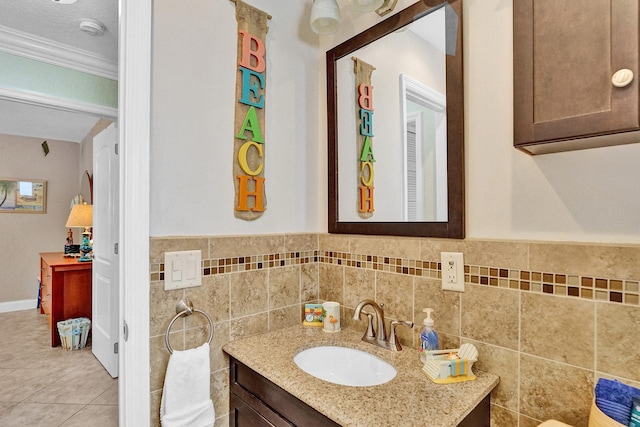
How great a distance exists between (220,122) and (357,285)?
0.88 m

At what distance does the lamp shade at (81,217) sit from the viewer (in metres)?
3.52

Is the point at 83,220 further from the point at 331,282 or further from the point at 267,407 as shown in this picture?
the point at 267,407

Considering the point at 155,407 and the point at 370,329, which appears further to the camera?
the point at 370,329

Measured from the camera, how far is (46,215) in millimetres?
4961

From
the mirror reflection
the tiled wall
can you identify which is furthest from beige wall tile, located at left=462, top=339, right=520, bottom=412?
the mirror reflection

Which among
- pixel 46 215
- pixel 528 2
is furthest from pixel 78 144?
pixel 528 2

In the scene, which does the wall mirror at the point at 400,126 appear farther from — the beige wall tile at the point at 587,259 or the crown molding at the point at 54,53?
the crown molding at the point at 54,53

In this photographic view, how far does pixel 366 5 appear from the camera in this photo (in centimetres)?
→ 127

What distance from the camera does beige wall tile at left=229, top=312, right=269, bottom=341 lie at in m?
1.33

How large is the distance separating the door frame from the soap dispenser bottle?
0.92 meters

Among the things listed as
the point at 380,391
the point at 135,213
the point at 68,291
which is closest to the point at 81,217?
the point at 68,291

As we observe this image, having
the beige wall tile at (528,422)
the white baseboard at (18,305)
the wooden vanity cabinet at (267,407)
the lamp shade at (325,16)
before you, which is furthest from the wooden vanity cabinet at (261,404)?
the white baseboard at (18,305)

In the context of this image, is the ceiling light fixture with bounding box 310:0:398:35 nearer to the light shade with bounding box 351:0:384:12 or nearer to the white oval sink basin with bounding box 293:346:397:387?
the light shade with bounding box 351:0:384:12

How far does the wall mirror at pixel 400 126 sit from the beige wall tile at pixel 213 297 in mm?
555
